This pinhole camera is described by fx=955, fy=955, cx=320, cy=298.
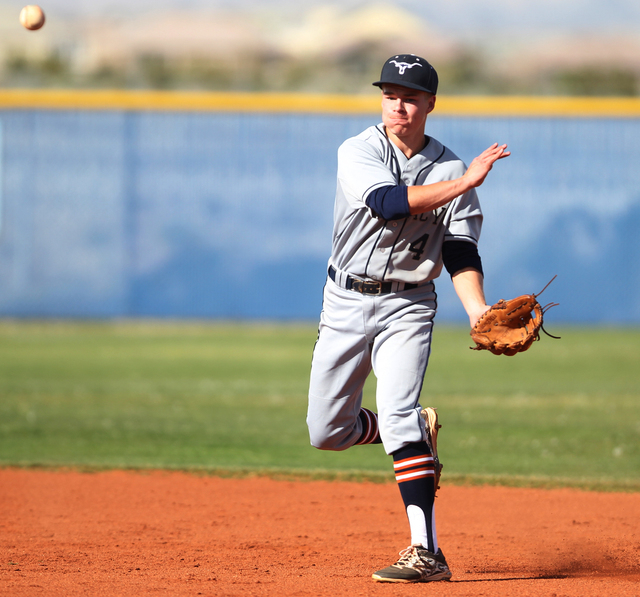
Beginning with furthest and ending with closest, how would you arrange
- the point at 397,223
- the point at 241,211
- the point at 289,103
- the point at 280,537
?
1. the point at 241,211
2. the point at 289,103
3. the point at 280,537
4. the point at 397,223

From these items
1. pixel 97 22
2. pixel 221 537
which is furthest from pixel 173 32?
pixel 221 537

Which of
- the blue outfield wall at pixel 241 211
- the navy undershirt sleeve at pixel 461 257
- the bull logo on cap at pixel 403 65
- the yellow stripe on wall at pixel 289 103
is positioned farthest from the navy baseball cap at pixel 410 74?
the yellow stripe on wall at pixel 289 103

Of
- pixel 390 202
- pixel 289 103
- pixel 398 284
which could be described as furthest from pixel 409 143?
pixel 289 103

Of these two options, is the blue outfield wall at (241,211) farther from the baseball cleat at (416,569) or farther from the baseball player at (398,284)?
the baseball cleat at (416,569)

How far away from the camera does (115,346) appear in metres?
15.3

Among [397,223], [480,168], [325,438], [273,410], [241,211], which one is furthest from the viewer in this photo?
[241,211]

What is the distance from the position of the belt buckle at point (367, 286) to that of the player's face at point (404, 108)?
23.4 inches

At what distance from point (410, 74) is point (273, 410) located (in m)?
5.89

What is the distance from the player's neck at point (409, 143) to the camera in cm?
380

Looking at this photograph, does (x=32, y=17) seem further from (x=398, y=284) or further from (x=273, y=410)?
(x=273, y=410)

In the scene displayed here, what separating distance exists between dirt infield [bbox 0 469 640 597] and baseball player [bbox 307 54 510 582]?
1.41ft

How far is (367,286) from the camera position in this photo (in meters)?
3.78

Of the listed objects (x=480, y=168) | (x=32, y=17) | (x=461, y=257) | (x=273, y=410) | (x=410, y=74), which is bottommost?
(x=273, y=410)

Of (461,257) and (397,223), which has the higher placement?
(397,223)
